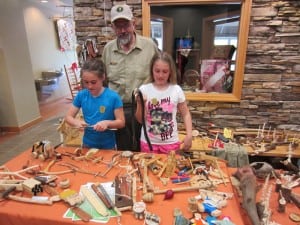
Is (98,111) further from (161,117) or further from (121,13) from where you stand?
(121,13)

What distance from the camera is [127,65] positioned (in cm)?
198

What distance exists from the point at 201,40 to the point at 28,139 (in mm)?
3100

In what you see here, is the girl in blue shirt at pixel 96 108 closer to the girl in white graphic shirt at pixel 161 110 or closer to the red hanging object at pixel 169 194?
the girl in white graphic shirt at pixel 161 110

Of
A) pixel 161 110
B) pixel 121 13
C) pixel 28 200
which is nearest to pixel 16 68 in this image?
pixel 121 13

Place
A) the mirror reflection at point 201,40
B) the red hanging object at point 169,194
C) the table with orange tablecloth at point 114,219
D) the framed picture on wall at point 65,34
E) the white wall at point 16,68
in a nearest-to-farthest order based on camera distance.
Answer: the table with orange tablecloth at point 114,219
the red hanging object at point 169,194
the mirror reflection at point 201,40
the white wall at point 16,68
the framed picture on wall at point 65,34

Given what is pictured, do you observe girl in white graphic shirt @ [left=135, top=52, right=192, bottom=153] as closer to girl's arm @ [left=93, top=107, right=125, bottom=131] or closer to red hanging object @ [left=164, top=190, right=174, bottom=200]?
girl's arm @ [left=93, top=107, right=125, bottom=131]

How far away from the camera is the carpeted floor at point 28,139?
3.34m

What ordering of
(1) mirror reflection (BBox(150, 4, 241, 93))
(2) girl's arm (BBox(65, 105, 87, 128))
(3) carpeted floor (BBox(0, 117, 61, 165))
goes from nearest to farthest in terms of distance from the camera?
1. (2) girl's arm (BBox(65, 105, 87, 128))
2. (1) mirror reflection (BBox(150, 4, 241, 93))
3. (3) carpeted floor (BBox(0, 117, 61, 165))

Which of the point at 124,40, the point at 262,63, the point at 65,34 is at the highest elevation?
the point at 65,34

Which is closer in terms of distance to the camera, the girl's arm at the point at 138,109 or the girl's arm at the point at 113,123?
the girl's arm at the point at 113,123

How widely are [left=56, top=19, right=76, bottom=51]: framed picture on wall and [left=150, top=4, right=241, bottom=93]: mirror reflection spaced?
4.65 meters

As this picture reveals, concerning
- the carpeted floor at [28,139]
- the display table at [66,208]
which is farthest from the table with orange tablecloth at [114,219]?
the carpeted floor at [28,139]

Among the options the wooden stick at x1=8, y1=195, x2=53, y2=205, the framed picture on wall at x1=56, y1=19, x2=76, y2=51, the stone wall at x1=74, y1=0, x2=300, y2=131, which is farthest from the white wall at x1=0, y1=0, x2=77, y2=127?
the wooden stick at x1=8, y1=195, x2=53, y2=205

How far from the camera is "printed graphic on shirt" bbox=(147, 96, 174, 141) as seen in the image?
1.59 metres
